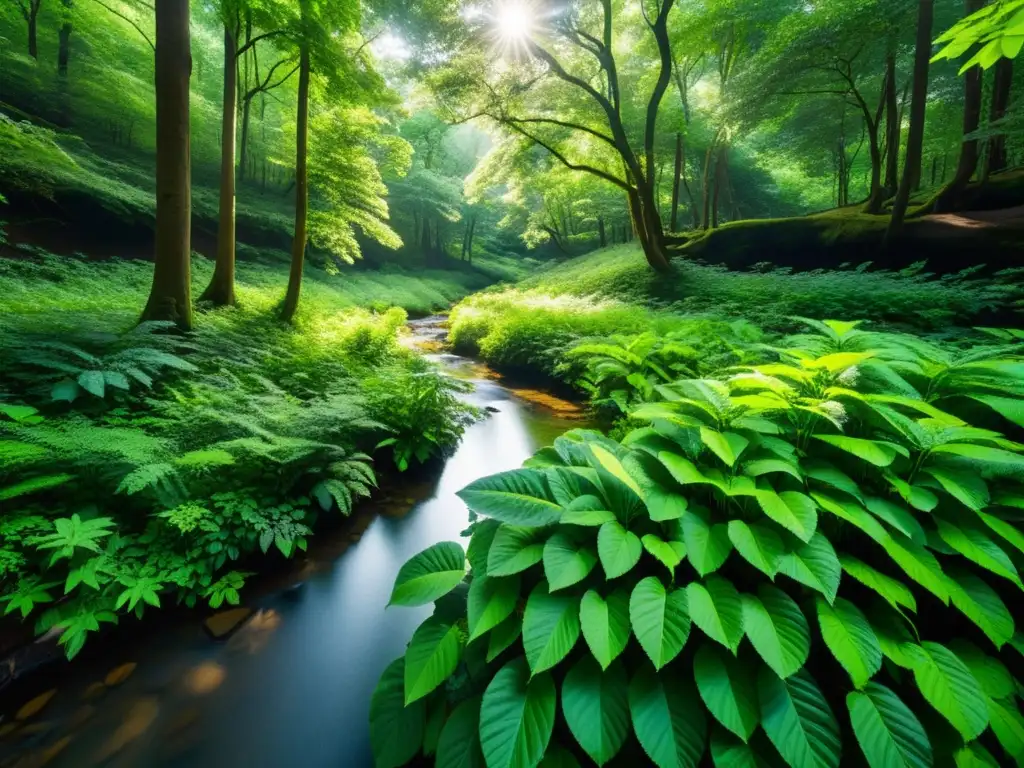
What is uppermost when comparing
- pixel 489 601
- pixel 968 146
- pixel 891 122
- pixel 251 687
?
pixel 891 122

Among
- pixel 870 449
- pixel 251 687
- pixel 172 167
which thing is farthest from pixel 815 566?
pixel 172 167

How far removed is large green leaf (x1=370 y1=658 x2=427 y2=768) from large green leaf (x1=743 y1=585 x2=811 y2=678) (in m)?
1.33

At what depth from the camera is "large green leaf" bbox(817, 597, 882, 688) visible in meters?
1.38

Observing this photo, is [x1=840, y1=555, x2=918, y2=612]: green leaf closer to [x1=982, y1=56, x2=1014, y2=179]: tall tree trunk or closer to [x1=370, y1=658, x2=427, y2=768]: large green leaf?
[x1=370, y1=658, x2=427, y2=768]: large green leaf

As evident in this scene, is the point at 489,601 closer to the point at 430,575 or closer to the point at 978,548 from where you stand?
the point at 430,575

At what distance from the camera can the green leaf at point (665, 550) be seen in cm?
157

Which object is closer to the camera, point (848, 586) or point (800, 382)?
point (848, 586)

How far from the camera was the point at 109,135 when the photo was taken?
45.2ft

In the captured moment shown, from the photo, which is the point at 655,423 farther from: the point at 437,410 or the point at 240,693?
the point at 437,410

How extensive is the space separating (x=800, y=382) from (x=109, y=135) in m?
20.2

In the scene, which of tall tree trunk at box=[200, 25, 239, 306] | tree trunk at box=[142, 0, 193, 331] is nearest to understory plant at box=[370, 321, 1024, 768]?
Answer: tree trunk at box=[142, 0, 193, 331]

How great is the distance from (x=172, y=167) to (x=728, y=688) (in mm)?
6752

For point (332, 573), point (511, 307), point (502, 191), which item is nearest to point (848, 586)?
point (332, 573)

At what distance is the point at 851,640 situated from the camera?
1447 millimetres
